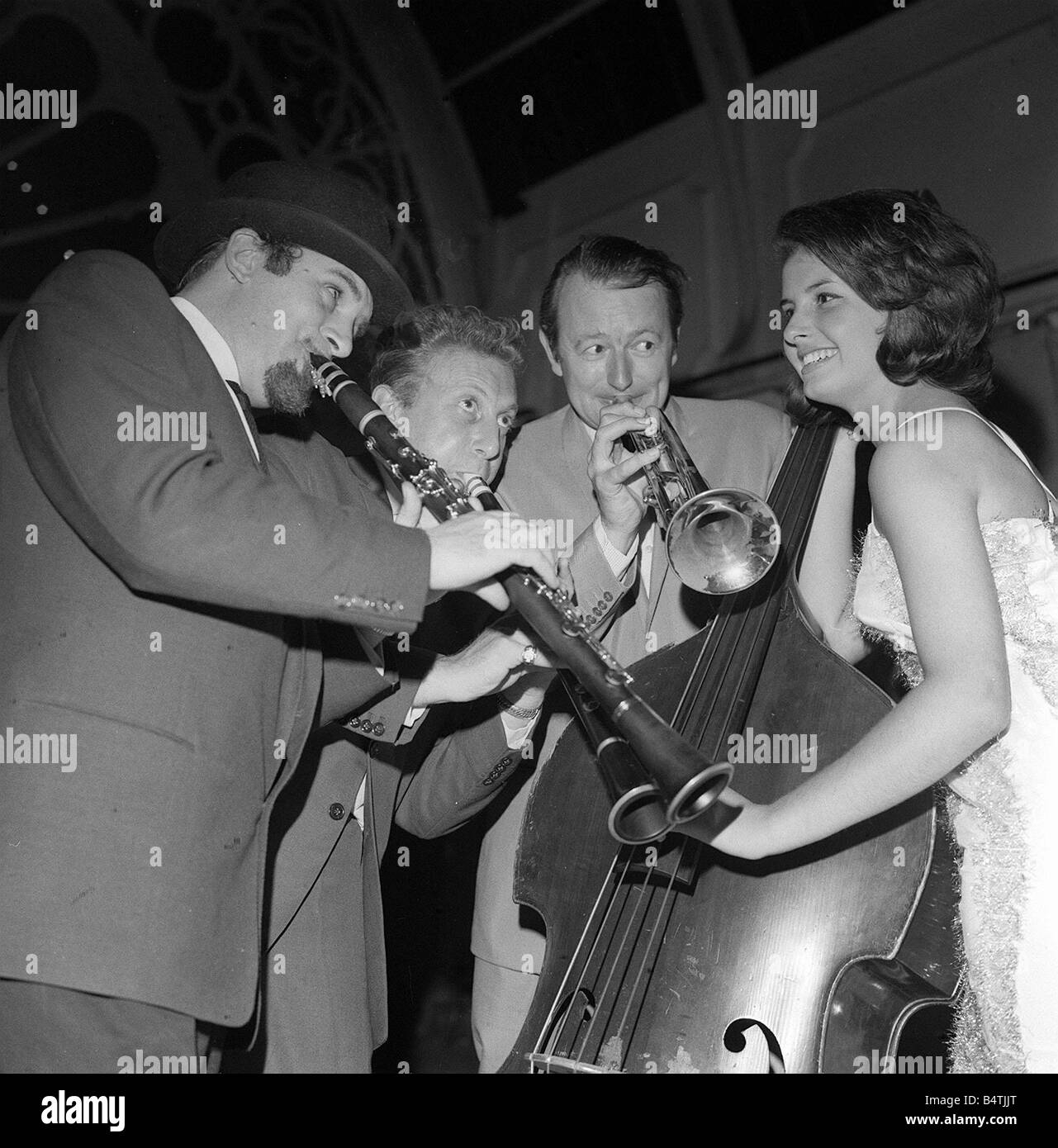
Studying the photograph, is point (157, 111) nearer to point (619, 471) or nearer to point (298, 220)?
point (298, 220)

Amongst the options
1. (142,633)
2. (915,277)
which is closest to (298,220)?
(142,633)

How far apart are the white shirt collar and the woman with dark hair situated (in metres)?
1.08

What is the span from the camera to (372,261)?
2504 millimetres

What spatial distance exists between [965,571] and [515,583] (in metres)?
0.72

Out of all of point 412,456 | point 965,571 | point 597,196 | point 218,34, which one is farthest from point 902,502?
point 218,34

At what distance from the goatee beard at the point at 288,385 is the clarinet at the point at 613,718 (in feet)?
0.62

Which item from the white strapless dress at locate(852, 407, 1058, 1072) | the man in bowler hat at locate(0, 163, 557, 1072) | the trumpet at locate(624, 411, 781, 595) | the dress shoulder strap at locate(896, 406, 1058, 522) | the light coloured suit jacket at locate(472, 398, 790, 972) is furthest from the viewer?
the light coloured suit jacket at locate(472, 398, 790, 972)

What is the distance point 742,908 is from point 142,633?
1.04 metres

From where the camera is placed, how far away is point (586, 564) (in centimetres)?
259

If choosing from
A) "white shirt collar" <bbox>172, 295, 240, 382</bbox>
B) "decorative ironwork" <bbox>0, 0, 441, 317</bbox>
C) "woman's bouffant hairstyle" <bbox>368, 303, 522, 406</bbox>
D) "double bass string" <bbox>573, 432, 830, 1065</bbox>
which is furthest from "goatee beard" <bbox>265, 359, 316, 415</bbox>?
"decorative ironwork" <bbox>0, 0, 441, 317</bbox>

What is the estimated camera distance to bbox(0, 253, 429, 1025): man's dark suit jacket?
1.76 m

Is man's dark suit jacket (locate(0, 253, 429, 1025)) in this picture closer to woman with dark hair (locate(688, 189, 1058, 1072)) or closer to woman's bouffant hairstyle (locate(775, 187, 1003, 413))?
woman with dark hair (locate(688, 189, 1058, 1072))

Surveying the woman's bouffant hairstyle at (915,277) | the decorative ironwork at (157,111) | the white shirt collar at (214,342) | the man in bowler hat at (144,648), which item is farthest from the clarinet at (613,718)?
the decorative ironwork at (157,111)
